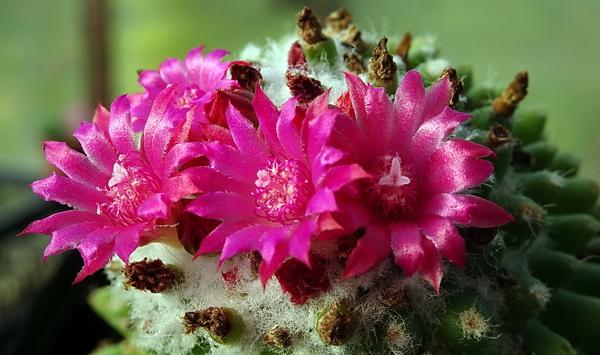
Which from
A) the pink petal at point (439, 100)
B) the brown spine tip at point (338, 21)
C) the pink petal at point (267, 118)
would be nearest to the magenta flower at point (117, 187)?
the pink petal at point (267, 118)

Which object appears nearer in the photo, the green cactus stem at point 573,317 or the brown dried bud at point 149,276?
the brown dried bud at point 149,276

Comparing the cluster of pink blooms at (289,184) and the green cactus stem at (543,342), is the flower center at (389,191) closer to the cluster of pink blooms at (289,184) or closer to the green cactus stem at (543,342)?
the cluster of pink blooms at (289,184)

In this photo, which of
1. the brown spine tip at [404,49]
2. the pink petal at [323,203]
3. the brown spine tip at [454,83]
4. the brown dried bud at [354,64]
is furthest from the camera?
the brown spine tip at [404,49]

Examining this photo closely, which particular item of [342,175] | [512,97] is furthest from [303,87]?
[512,97]

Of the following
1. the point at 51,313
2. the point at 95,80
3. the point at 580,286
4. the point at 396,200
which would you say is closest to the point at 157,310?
the point at 396,200

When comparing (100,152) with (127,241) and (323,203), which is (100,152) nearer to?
(127,241)

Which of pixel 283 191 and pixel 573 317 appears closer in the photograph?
pixel 283 191
